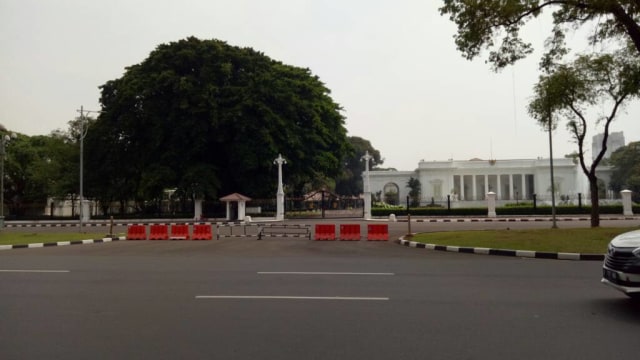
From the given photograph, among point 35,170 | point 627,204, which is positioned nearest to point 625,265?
point 627,204

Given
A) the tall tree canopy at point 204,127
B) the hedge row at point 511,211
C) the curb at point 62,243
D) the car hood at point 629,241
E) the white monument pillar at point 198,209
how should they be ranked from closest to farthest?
the car hood at point 629,241
the curb at point 62,243
the hedge row at point 511,211
the tall tree canopy at point 204,127
the white monument pillar at point 198,209

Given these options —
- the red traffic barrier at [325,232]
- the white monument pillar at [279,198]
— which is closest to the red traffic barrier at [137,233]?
the red traffic barrier at [325,232]

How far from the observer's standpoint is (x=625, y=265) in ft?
19.8

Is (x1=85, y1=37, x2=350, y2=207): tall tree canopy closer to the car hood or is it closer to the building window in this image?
the building window

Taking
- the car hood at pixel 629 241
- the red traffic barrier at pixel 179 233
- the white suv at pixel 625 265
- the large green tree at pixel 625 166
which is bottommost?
the red traffic barrier at pixel 179 233

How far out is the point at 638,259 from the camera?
A: 590 centimetres

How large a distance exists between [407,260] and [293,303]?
610cm

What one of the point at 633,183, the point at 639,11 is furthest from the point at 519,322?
the point at 633,183

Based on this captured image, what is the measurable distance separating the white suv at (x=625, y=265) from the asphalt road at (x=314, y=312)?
0.37 metres

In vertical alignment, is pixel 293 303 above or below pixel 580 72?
below

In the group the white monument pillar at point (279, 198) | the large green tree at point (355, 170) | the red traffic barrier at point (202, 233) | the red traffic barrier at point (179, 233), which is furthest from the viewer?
the large green tree at point (355, 170)

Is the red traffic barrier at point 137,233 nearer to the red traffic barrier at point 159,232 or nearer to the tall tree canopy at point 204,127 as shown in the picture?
the red traffic barrier at point 159,232

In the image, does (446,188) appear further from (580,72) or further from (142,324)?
(142,324)

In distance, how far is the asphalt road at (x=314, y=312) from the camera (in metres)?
4.70
